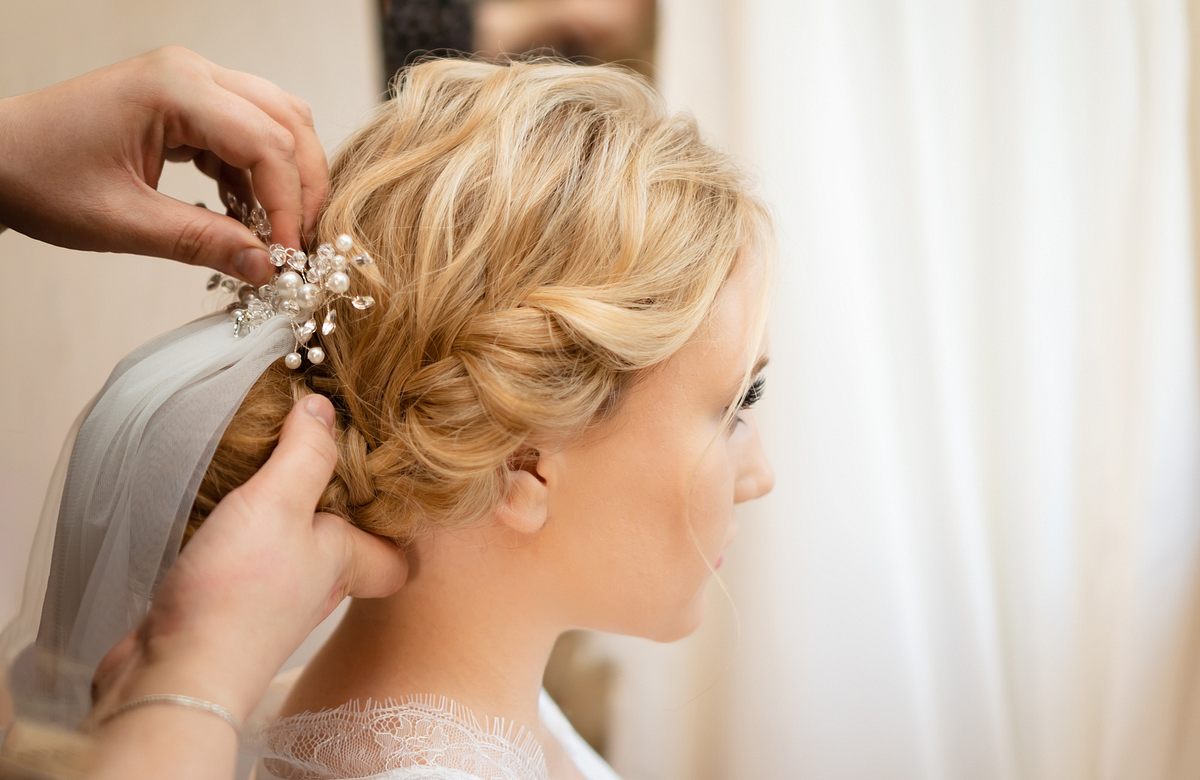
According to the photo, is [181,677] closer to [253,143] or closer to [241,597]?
[241,597]

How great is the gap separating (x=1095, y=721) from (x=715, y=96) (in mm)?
1259

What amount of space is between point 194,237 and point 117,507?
0.28 m

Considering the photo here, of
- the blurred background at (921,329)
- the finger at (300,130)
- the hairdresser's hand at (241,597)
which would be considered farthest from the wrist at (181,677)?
the blurred background at (921,329)

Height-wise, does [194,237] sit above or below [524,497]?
above

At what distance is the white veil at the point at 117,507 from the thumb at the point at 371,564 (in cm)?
14

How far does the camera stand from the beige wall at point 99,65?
1534 millimetres

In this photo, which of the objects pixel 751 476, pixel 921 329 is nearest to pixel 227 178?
pixel 751 476

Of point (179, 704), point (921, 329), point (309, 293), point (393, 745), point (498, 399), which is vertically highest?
point (309, 293)

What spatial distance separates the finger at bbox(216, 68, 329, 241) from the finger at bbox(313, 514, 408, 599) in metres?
0.33

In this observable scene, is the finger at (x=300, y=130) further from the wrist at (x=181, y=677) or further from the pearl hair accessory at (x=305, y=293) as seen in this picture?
the wrist at (x=181, y=677)

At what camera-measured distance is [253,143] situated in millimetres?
885

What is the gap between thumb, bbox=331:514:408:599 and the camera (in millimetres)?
866

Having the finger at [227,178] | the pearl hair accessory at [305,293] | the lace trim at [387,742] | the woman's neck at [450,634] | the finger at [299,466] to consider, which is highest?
the finger at [227,178]

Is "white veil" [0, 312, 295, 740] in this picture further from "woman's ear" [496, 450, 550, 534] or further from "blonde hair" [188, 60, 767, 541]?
"woman's ear" [496, 450, 550, 534]
